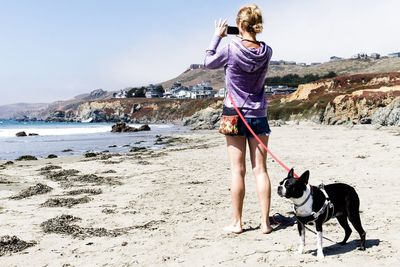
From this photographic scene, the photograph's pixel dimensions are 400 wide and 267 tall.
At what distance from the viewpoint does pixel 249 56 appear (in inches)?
208

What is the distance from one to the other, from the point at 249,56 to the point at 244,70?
0.19 metres

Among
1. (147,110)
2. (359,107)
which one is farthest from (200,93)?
(359,107)

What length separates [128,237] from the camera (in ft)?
19.5

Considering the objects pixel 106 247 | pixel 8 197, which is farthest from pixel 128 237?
pixel 8 197

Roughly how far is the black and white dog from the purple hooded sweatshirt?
1.15 m

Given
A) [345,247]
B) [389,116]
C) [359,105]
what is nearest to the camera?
[345,247]

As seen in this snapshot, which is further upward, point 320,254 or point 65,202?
point 320,254

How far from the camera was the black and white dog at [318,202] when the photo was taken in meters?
4.55

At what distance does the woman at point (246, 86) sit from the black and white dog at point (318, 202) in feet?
3.03

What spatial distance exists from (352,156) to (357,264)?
1054 cm

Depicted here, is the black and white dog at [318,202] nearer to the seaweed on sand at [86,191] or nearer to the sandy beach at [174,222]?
the sandy beach at [174,222]

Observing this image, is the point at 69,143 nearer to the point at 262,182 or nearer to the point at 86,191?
the point at 86,191

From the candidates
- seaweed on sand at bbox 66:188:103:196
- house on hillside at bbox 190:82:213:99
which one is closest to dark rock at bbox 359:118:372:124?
seaweed on sand at bbox 66:188:103:196

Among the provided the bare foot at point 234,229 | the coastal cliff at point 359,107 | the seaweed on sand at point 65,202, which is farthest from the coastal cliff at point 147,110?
the bare foot at point 234,229
